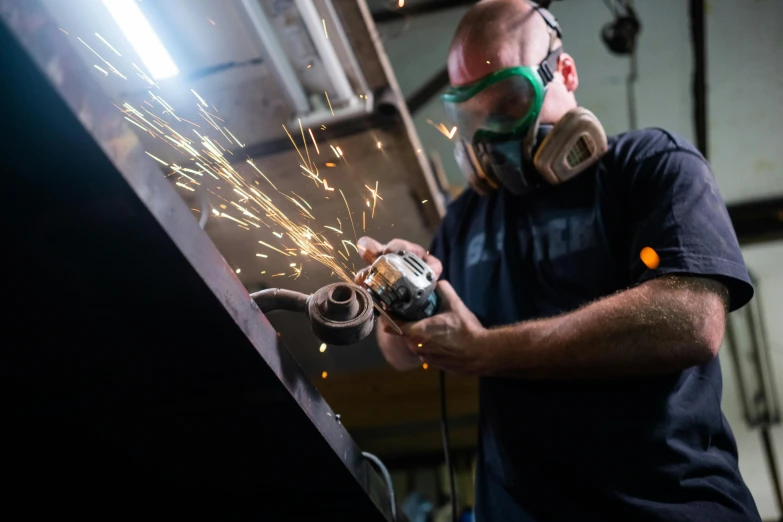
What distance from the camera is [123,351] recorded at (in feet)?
2.81

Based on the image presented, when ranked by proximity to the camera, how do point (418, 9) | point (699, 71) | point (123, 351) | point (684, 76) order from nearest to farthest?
point (123, 351) → point (418, 9) → point (699, 71) → point (684, 76)

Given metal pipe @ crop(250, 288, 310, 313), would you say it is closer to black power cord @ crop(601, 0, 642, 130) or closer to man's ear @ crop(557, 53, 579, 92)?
man's ear @ crop(557, 53, 579, 92)

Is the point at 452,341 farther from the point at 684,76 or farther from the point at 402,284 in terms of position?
the point at 684,76

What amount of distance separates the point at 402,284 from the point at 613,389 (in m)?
0.57

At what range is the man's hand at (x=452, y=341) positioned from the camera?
1389 mm

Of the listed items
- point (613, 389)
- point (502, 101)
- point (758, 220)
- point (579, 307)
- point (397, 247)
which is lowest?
point (758, 220)

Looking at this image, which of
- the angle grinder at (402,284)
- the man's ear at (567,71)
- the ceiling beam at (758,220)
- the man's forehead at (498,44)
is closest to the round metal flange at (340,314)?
the angle grinder at (402,284)

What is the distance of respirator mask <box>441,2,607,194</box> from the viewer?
1596 millimetres

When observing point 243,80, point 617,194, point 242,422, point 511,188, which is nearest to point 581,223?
point 617,194

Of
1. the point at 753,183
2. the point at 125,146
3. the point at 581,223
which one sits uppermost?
the point at 125,146

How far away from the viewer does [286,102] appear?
6.64 ft

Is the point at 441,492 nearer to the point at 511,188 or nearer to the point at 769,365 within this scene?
the point at 769,365

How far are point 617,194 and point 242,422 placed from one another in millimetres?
1165

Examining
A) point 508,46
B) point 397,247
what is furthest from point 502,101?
point 397,247
